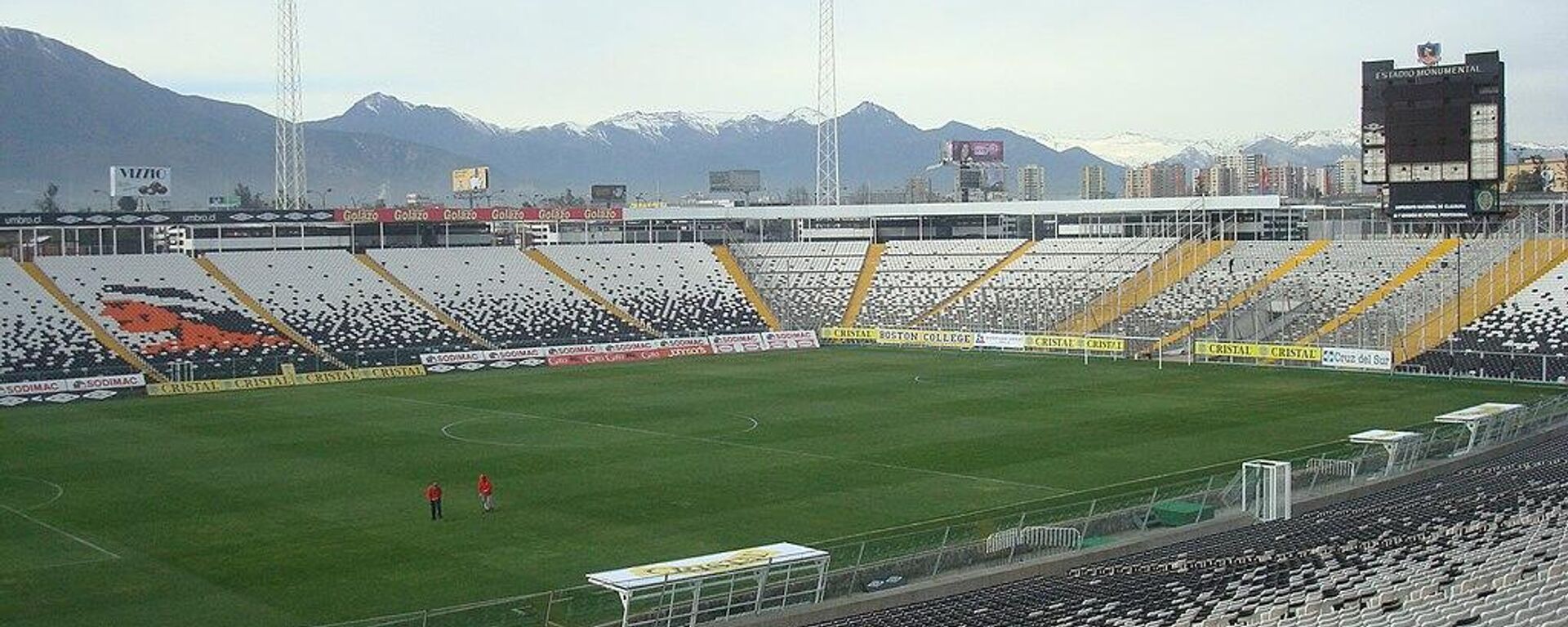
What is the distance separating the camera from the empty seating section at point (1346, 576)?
16.5 metres

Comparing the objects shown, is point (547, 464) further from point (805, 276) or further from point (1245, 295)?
point (805, 276)

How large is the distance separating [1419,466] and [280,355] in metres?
45.4

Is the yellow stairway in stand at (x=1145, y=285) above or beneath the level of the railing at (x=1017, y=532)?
above

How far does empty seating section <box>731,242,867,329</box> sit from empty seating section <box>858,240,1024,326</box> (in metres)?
1.60

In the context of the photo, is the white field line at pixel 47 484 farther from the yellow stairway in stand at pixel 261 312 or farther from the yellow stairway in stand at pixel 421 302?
the yellow stairway in stand at pixel 421 302

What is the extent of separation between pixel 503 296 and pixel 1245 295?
3487cm

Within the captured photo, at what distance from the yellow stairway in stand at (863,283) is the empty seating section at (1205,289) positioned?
49.6 ft

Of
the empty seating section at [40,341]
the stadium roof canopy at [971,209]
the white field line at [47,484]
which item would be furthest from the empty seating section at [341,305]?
the white field line at [47,484]

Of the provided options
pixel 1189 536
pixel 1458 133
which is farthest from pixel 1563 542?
pixel 1458 133

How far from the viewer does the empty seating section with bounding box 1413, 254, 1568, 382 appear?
180ft

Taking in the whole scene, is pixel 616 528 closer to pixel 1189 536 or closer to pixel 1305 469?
pixel 1189 536

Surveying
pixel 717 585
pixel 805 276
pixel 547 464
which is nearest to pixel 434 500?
pixel 547 464

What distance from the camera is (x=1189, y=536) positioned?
94.0 feet

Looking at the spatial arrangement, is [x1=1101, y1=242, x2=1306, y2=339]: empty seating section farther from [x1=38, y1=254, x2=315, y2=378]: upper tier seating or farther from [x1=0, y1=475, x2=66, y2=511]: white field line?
[x1=0, y1=475, x2=66, y2=511]: white field line
